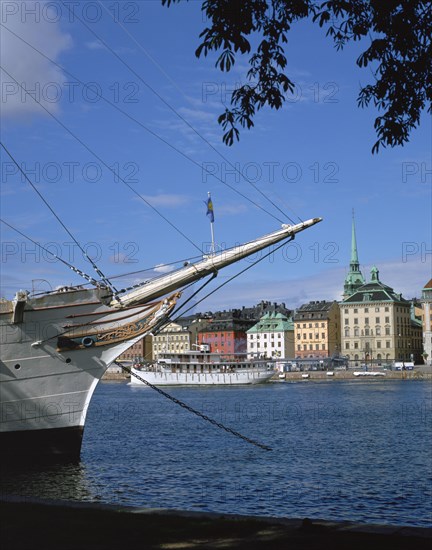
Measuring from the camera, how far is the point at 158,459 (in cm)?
2394

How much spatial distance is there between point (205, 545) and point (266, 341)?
153 m

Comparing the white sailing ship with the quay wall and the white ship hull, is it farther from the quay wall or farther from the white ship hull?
the quay wall

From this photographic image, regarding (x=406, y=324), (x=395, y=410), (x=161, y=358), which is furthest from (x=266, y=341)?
(x=395, y=410)

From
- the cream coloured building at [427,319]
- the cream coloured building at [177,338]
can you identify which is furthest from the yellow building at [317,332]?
the cream coloured building at [177,338]

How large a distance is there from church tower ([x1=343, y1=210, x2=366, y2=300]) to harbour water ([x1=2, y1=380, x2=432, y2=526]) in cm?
12866

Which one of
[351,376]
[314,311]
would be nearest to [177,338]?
[314,311]

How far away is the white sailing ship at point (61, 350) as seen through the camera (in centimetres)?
1953

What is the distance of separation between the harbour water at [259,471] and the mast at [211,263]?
5189mm

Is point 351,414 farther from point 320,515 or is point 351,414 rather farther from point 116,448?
point 320,515

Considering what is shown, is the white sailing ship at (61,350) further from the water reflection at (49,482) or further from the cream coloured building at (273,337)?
the cream coloured building at (273,337)

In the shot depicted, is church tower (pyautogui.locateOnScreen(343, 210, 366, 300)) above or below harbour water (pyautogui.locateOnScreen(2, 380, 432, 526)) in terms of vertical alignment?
above

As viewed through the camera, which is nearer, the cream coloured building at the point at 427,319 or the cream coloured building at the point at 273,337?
the cream coloured building at the point at 427,319

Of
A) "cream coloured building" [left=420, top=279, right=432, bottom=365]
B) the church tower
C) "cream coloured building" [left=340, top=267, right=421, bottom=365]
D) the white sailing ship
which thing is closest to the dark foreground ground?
the white sailing ship

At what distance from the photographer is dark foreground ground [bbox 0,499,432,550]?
7430mm
